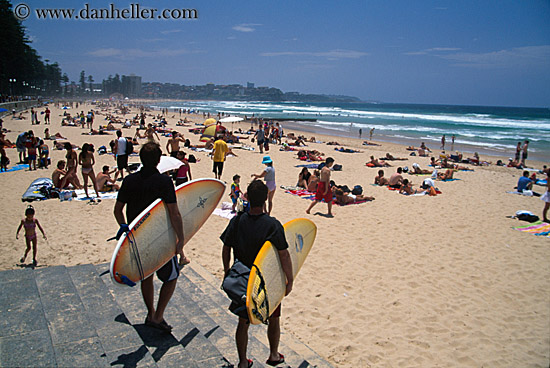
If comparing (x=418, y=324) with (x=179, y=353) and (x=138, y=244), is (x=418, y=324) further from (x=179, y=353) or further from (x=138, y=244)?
(x=138, y=244)

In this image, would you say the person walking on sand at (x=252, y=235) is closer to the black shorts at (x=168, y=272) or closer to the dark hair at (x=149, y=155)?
the black shorts at (x=168, y=272)

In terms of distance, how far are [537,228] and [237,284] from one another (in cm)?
920

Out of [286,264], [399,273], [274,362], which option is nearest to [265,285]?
[286,264]

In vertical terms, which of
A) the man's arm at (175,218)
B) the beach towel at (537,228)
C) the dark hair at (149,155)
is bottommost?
the beach towel at (537,228)

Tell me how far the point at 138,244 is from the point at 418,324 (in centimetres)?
360

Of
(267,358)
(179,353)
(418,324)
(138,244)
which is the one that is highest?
(138,244)

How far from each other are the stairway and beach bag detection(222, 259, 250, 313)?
684mm

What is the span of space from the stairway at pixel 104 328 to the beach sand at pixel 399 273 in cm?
48

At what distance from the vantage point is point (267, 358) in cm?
347

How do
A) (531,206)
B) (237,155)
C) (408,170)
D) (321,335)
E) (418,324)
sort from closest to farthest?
(321,335)
(418,324)
(531,206)
(408,170)
(237,155)

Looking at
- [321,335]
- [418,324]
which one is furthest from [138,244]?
[418,324]

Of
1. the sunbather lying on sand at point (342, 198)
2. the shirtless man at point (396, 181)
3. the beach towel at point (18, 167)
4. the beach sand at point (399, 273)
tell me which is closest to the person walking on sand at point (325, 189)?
the beach sand at point (399, 273)

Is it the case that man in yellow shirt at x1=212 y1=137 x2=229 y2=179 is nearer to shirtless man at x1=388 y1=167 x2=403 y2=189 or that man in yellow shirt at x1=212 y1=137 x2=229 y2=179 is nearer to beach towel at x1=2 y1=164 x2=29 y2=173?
shirtless man at x1=388 y1=167 x2=403 y2=189

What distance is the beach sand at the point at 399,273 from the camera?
438cm
